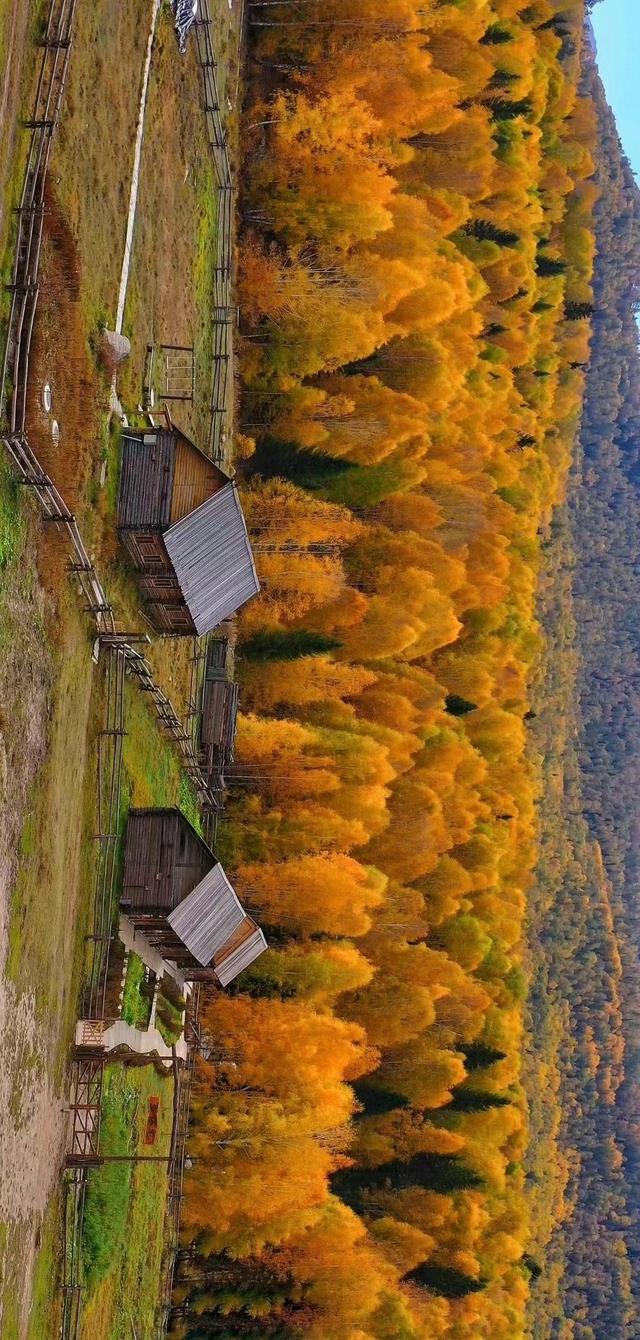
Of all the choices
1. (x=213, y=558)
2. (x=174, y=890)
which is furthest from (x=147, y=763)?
(x=213, y=558)

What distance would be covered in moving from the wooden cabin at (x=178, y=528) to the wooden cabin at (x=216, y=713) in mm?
9484

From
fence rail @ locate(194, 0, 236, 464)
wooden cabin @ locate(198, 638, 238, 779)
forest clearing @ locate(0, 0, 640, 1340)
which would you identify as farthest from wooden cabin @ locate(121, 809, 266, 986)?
fence rail @ locate(194, 0, 236, 464)

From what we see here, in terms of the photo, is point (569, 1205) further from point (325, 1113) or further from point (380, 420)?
point (380, 420)

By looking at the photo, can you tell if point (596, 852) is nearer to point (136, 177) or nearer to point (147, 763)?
point (147, 763)

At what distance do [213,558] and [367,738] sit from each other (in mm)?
25368

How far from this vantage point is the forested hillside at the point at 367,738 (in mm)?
58625

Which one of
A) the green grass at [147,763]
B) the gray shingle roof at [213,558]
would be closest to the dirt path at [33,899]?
the gray shingle roof at [213,558]

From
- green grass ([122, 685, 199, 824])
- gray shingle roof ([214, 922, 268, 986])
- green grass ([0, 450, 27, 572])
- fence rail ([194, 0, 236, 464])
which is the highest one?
fence rail ([194, 0, 236, 464])

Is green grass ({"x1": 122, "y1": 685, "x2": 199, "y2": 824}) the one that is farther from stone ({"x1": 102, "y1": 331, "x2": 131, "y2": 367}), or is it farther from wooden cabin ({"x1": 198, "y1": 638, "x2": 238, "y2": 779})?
stone ({"x1": 102, "y1": 331, "x2": 131, "y2": 367})

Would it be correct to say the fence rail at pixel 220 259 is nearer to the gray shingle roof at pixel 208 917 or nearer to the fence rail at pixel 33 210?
the gray shingle roof at pixel 208 917

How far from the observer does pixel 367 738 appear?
66.8 m

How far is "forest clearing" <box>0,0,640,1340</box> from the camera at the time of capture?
35250 mm

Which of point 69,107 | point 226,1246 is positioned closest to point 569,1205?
point 226,1246

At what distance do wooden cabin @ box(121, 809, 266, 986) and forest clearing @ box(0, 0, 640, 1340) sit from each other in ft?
0.59
